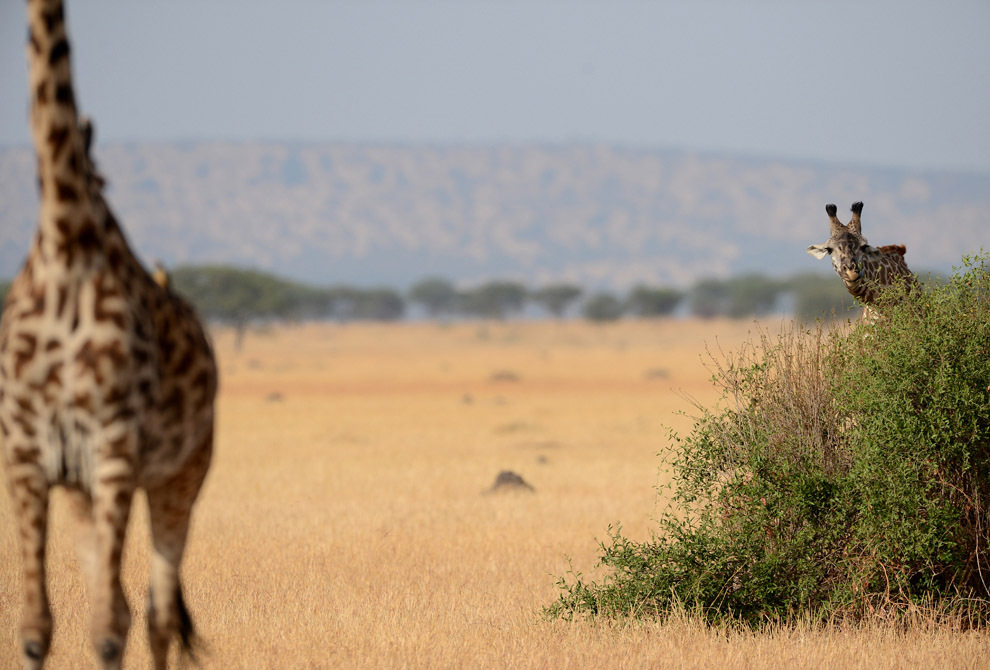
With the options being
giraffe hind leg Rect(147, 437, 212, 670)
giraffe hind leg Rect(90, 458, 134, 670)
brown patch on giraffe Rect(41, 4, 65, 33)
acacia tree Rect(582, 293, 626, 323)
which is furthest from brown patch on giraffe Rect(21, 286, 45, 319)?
acacia tree Rect(582, 293, 626, 323)

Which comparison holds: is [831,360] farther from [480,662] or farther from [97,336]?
[97,336]

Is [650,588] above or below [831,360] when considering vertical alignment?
below

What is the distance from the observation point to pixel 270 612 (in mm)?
8211

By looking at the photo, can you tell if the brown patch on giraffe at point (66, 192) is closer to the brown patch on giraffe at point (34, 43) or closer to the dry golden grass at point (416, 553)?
the brown patch on giraffe at point (34, 43)

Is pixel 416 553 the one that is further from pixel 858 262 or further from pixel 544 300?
pixel 544 300

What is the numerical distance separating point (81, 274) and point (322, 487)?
11769mm

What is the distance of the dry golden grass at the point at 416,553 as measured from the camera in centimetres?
711

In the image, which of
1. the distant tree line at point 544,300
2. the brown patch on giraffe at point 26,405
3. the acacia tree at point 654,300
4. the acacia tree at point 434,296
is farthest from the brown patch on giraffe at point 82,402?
the acacia tree at point 434,296

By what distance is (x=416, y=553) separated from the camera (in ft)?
35.9

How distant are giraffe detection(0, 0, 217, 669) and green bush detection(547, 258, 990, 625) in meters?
4.10

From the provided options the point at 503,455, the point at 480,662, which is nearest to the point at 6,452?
the point at 480,662

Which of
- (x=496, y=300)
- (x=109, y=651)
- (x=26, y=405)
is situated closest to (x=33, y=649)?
(x=109, y=651)

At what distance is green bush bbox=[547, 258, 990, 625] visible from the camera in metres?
7.38

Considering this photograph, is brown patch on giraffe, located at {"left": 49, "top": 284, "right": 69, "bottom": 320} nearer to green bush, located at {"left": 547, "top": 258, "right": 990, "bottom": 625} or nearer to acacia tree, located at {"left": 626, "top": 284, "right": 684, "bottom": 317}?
green bush, located at {"left": 547, "top": 258, "right": 990, "bottom": 625}
